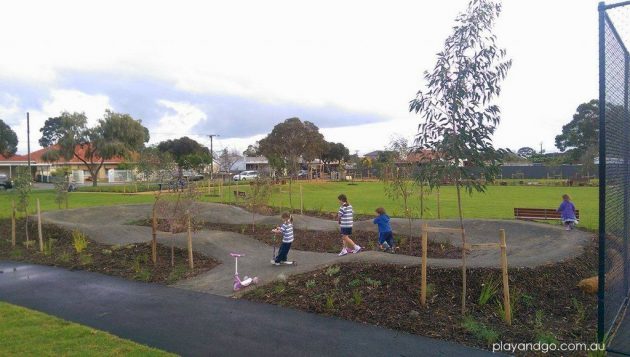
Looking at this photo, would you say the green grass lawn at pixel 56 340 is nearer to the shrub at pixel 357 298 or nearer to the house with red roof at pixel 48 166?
the shrub at pixel 357 298

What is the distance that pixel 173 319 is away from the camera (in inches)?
271

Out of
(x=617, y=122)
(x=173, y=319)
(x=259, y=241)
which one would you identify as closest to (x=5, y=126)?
(x=259, y=241)

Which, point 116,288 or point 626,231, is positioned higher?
point 626,231

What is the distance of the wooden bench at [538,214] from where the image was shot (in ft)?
54.9

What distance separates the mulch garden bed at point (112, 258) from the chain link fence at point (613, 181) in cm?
743

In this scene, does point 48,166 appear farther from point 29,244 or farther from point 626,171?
point 626,171

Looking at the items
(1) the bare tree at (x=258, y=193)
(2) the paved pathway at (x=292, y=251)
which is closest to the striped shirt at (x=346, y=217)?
(2) the paved pathway at (x=292, y=251)

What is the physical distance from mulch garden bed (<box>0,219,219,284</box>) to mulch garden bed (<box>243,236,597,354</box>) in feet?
8.65

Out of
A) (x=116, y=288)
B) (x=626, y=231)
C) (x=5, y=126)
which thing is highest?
(x=5, y=126)

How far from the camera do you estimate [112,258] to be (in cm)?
1139

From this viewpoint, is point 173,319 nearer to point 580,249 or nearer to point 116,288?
point 116,288

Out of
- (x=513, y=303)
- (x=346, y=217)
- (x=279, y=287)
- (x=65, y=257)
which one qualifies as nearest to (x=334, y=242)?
(x=346, y=217)

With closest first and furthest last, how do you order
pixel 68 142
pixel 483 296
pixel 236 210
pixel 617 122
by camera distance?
pixel 617 122 < pixel 483 296 < pixel 236 210 < pixel 68 142

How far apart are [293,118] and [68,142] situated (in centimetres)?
2830
